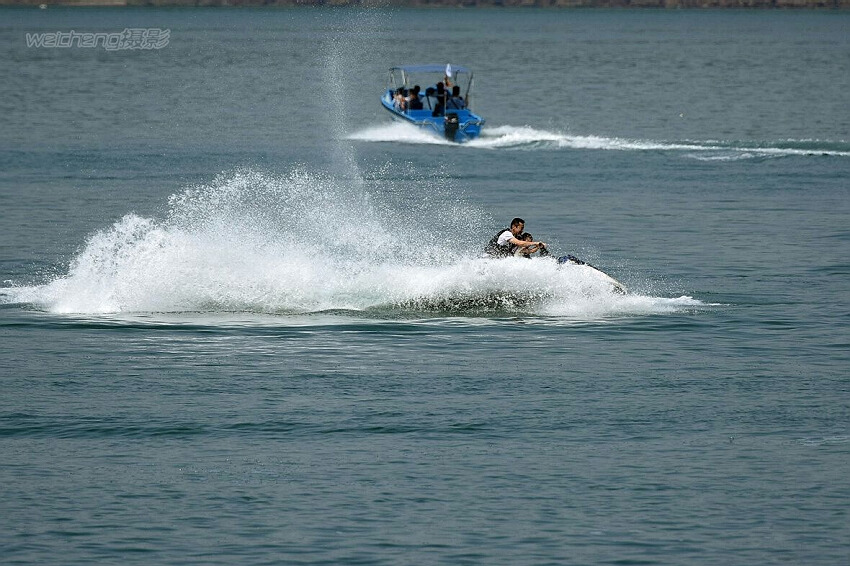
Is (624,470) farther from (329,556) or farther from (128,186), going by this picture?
(128,186)

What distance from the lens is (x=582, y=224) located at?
40.9 m

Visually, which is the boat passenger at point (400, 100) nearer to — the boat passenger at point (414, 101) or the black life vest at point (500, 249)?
the boat passenger at point (414, 101)

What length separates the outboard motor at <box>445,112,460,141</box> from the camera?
62.5 metres

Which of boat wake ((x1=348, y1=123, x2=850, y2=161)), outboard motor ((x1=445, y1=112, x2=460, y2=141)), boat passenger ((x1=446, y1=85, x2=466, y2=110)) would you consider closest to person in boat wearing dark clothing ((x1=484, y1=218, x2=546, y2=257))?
boat wake ((x1=348, y1=123, x2=850, y2=161))

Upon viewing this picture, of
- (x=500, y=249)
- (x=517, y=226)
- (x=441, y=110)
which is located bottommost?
(x=500, y=249)

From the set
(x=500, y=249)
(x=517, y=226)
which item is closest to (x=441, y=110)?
(x=500, y=249)

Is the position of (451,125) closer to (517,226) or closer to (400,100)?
(400,100)

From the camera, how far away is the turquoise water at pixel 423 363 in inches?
669

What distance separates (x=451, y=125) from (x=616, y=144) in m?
6.90

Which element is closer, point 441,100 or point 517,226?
point 517,226

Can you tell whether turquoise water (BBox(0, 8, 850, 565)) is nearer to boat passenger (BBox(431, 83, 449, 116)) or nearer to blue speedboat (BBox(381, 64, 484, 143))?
blue speedboat (BBox(381, 64, 484, 143))

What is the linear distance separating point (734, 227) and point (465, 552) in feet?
85.2

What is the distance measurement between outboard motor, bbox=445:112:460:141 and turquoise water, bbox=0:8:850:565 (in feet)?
18.6

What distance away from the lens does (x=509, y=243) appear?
28219mm
